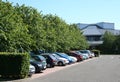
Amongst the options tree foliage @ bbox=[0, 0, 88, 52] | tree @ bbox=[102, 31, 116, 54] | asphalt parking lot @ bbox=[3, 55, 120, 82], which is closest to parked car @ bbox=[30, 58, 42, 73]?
asphalt parking lot @ bbox=[3, 55, 120, 82]

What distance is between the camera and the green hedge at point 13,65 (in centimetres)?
2369

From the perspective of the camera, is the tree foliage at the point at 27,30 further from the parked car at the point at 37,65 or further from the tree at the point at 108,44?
the tree at the point at 108,44

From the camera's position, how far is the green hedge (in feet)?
77.7

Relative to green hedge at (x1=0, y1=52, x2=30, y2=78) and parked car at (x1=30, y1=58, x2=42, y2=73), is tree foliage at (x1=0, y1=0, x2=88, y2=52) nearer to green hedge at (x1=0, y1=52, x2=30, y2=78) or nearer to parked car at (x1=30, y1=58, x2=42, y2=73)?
parked car at (x1=30, y1=58, x2=42, y2=73)

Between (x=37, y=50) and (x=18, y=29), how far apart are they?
1352cm

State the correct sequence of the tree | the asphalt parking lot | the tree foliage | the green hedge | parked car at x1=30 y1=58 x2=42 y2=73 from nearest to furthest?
1. the asphalt parking lot
2. the green hedge
3. parked car at x1=30 y1=58 x2=42 y2=73
4. the tree foliage
5. the tree

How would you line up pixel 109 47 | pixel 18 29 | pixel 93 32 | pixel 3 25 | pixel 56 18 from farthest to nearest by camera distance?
pixel 93 32 < pixel 109 47 < pixel 56 18 < pixel 18 29 < pixel 3 25

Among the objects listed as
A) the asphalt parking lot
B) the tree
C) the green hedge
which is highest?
the green hedge

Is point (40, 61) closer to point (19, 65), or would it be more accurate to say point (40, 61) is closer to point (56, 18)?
point (19, 65)

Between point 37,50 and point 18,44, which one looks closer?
point 18,44

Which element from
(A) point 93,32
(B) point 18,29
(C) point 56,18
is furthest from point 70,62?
(A) point 93,32

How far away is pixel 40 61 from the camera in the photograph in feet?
98.2

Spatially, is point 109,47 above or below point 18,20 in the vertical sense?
below

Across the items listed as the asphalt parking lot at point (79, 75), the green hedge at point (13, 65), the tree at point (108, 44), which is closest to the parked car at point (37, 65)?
the asphalt parking lot at point (79, 75)
